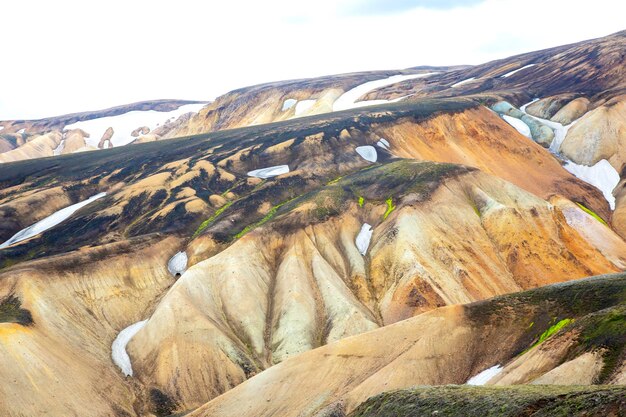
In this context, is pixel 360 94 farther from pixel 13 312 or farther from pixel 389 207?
pixel 13 312

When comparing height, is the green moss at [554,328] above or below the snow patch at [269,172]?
below

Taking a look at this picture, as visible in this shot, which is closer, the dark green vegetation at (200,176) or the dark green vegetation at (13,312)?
the dark green vegetation at (13,312)

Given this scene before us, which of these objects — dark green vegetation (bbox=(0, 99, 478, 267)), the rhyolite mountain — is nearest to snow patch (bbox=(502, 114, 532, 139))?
the rhyolite mountain

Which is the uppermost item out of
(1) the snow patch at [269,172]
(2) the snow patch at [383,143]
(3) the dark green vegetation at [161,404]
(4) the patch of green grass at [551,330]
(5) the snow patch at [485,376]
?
(2) the snow patch at [383,143]

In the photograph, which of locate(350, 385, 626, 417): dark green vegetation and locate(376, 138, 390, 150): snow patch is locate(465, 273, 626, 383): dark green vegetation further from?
locate(376, 138, 390, 150): snow patch

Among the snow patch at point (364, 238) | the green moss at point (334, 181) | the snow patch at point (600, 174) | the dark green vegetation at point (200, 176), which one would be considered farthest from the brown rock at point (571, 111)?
the snow patch at point (364, 238)

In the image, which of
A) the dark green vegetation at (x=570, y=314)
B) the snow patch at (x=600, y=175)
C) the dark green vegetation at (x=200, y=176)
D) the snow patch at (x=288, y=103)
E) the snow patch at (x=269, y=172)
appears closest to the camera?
the dark green vegetation at (x=570, y=314)

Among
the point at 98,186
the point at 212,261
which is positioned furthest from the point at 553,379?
the point at 98,186

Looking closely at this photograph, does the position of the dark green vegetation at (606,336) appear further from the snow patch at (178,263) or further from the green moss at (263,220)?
the snow patch at (178,263)
